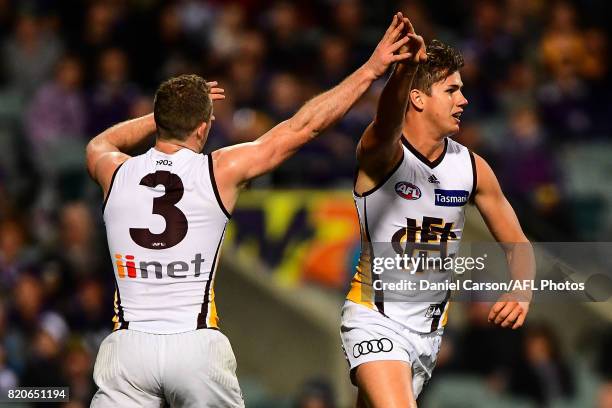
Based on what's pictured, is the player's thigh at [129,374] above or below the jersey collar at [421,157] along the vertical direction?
below

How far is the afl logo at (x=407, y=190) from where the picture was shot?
22.2 ft

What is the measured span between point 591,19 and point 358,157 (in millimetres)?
9717

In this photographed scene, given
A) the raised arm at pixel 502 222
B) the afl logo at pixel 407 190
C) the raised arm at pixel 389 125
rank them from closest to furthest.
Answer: the raised arm at pixel 389 125
the afl logo at pixel 407 190
the raised arm at pixel 502 222

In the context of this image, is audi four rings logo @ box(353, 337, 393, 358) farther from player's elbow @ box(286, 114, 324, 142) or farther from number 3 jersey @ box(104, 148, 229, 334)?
player's elbow @ box(286, 114, 324, 142)

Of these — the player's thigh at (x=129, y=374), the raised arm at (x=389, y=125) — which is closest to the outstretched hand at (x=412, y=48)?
the raised arm at (x=389, y=125)

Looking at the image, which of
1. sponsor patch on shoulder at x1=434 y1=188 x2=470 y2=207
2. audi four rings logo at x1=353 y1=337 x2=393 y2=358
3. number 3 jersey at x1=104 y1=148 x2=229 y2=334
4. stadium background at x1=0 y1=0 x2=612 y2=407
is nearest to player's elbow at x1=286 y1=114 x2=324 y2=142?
number 3 jersey at x1=104 y1=148 x2=229 y2=334

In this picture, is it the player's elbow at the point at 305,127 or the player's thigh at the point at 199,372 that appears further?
the player's elbow at the point at 305,127

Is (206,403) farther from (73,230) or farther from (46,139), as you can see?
(46,139)

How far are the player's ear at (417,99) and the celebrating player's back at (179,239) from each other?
0.68m

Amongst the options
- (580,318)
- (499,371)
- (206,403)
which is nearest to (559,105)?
(580,318)

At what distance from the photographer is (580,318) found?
40.4 feet

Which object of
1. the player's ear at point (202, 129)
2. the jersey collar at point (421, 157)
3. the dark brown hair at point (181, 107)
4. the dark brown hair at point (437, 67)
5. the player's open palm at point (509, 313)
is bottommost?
the player's open palm at point (509, 313)

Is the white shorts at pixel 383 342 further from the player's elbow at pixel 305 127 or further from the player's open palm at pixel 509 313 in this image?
the player's elbow at pixel 305 127

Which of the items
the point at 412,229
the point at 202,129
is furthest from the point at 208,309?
the point at 412,229
